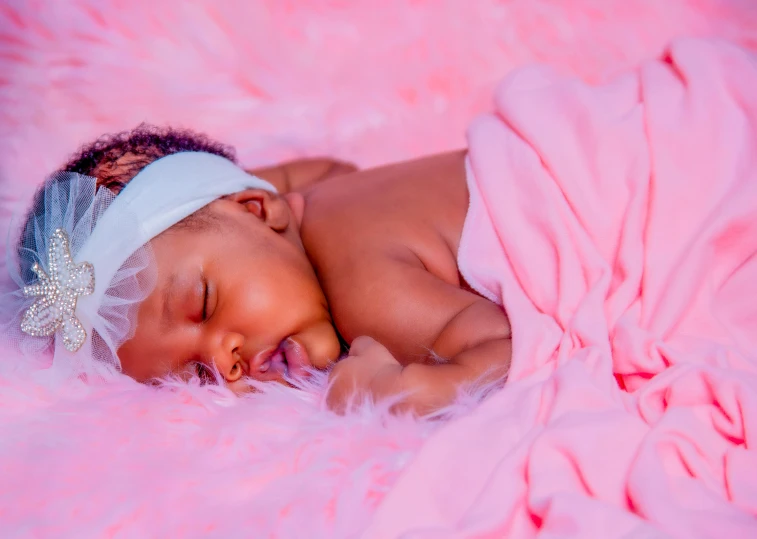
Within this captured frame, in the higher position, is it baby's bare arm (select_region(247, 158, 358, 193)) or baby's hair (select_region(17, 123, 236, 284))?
baby's hair (select_region(17, 123, 236, 284))

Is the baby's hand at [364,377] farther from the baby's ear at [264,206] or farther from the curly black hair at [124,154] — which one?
the curly black hair at [124,154]

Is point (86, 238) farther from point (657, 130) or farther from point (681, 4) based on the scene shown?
point (681, 4)

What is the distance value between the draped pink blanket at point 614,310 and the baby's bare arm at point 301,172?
1.53 feet

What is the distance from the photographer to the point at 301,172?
1708 millimetres

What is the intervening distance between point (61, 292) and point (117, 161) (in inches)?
11.8

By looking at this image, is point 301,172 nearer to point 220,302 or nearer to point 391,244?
point 391,244

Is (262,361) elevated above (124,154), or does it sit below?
below

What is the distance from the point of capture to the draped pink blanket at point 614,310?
80cm

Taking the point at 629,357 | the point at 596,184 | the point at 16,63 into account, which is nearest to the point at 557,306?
the point at 629,357

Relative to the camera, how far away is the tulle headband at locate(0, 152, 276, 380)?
3.61 feet

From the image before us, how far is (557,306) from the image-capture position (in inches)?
42.7

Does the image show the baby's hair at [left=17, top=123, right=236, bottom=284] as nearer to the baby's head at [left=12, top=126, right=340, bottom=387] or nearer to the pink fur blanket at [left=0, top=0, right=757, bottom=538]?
the baby's head at [left=12, top=126, right=340, bottom=387]

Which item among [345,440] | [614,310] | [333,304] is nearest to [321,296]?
[333,304]

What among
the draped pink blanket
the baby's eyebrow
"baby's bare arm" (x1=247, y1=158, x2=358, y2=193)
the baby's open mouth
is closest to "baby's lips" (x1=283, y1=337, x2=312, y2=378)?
the baby's open mouth
